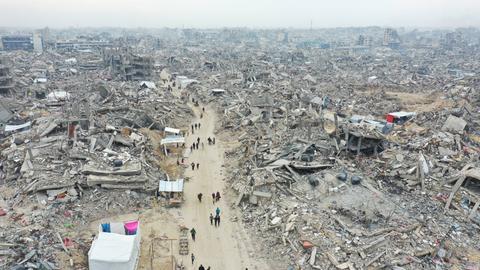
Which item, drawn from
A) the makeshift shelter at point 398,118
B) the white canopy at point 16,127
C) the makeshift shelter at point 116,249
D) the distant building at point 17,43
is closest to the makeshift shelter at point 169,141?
the white canopy at point 16,127

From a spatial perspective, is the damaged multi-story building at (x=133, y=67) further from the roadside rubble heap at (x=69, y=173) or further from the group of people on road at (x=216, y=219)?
the group of people on road at (x=216, y=219)

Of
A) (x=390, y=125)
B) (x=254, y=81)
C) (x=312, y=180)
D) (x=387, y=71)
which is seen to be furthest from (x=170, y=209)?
(x=387, y=71)

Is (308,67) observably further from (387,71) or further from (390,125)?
(390,125)

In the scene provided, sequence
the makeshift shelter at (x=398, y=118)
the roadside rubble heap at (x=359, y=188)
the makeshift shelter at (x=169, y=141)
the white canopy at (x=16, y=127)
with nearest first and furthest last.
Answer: the roadside rubble heap at (x=359, y=188) → the makeshift shelter at (x=169, y=141) → the white canopy at (x=16, y=127) → the makeshift shelter at (x=398, y=118)

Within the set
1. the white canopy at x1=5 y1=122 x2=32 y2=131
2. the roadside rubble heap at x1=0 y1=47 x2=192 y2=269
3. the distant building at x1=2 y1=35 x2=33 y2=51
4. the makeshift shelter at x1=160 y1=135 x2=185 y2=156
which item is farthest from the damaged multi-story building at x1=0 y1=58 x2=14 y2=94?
the distant building at x1=2 y1=35 x2=33 y2=51

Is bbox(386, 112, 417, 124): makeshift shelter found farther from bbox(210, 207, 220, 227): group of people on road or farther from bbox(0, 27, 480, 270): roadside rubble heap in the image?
bbox(210, 207, 220, 227): group of people on road

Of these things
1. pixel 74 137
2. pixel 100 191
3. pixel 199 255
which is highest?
pixel 74 137
